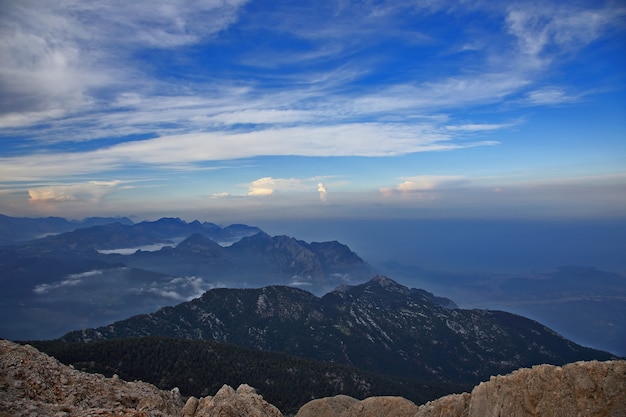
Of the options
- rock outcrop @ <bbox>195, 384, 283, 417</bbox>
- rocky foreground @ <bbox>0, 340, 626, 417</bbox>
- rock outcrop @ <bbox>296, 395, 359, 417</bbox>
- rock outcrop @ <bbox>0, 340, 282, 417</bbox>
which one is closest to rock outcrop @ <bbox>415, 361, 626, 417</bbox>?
rocky foreground @ <bbox>0, 340, 626, 417</bbox>

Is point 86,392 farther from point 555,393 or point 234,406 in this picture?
point 555,393

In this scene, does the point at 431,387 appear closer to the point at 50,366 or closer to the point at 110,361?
the point at 110,361

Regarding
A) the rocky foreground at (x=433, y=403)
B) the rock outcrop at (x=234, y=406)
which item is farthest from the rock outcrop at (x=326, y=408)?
the rock outcrop at (x=234, y=406)

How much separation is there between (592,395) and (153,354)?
472 ft

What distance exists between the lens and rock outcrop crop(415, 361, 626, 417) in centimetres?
3831

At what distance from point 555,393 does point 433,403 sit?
17.8 m

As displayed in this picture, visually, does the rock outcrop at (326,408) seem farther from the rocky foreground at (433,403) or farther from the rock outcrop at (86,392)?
the rock outcrop at (86,392)

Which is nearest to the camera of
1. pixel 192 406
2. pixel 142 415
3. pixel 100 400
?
pixel 142 415

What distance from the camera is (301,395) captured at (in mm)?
146000

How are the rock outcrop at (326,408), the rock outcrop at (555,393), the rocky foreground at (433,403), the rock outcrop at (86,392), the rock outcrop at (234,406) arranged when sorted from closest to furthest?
the rock outcrop at (555,393) < the rocky foreground at (433,403) < the rock outcrop at (86,392) < the rock outcrop at (234,406) < the rock outcrop at (326,408)

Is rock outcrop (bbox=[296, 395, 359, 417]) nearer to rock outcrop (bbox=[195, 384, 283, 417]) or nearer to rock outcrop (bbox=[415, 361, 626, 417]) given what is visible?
rock outcrop (bbox=[195, 384, 283, 417])

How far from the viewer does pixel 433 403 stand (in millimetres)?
53875

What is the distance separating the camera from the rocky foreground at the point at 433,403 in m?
38.8

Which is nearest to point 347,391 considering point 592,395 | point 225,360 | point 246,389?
point 225,360
